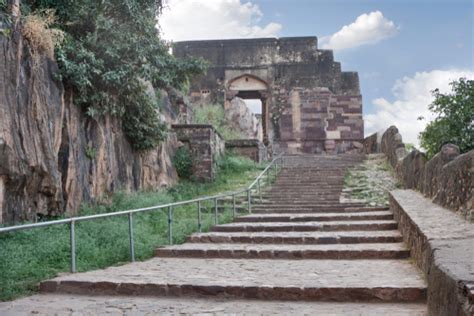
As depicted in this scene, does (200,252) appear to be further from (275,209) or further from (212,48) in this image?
(212,48)

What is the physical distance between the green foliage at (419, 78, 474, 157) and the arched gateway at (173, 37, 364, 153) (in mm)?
10959

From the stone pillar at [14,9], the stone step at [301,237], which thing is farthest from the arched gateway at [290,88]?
the stone pillar at [14,9]

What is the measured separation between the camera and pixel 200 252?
723 cm

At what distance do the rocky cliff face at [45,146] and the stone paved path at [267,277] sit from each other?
1.83 metres

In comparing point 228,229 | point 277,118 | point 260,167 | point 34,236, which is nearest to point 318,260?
point 228,229

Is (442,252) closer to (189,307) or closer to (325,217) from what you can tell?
(189,307)

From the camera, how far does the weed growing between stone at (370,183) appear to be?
11797 mm

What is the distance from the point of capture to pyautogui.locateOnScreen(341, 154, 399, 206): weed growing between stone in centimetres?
1180

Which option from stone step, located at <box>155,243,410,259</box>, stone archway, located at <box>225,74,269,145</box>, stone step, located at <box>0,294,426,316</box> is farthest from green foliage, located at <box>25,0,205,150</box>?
stone archway, located at <box>225,74,269,145</box>

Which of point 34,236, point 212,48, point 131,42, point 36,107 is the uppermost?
point 212,48

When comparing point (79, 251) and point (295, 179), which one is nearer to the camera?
point (79, 251)

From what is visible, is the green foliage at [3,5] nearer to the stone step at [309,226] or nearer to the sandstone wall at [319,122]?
the stone step at [309,226]

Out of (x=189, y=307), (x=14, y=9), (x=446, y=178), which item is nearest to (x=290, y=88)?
(x=14, y=9)

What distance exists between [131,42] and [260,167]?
23.4 ft
